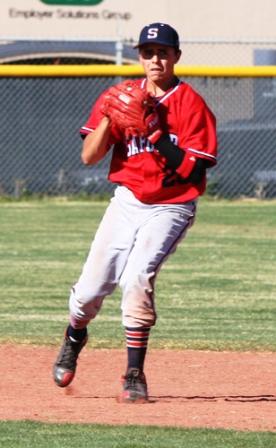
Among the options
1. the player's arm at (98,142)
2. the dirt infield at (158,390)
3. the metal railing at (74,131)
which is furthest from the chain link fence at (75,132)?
the player's arm at (98,142)

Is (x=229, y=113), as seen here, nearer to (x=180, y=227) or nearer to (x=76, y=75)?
(x=76, y=75)

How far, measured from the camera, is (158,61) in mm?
6129

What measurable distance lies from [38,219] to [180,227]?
29.1 feet

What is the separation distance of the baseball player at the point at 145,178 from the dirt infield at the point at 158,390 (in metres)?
0.31

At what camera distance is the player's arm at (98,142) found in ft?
20.1

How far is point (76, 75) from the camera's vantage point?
53.4ft

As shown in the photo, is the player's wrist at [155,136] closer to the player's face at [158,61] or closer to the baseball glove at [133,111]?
the baseball glove at [133,111]

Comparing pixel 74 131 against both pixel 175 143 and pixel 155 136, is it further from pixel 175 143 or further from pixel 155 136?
pixel 155 136

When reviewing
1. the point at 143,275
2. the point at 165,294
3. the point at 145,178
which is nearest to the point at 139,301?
the point at 143,275

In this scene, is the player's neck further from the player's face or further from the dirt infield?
the dirt infield

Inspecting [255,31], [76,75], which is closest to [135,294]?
[76,75]

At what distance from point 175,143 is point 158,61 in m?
0.40

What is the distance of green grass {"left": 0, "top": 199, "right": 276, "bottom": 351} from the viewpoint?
870cm

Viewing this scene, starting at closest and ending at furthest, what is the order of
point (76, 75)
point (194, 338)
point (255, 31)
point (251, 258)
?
point (194, 338)
point (251, 258)
point (76, 75)
point (255, 31)
